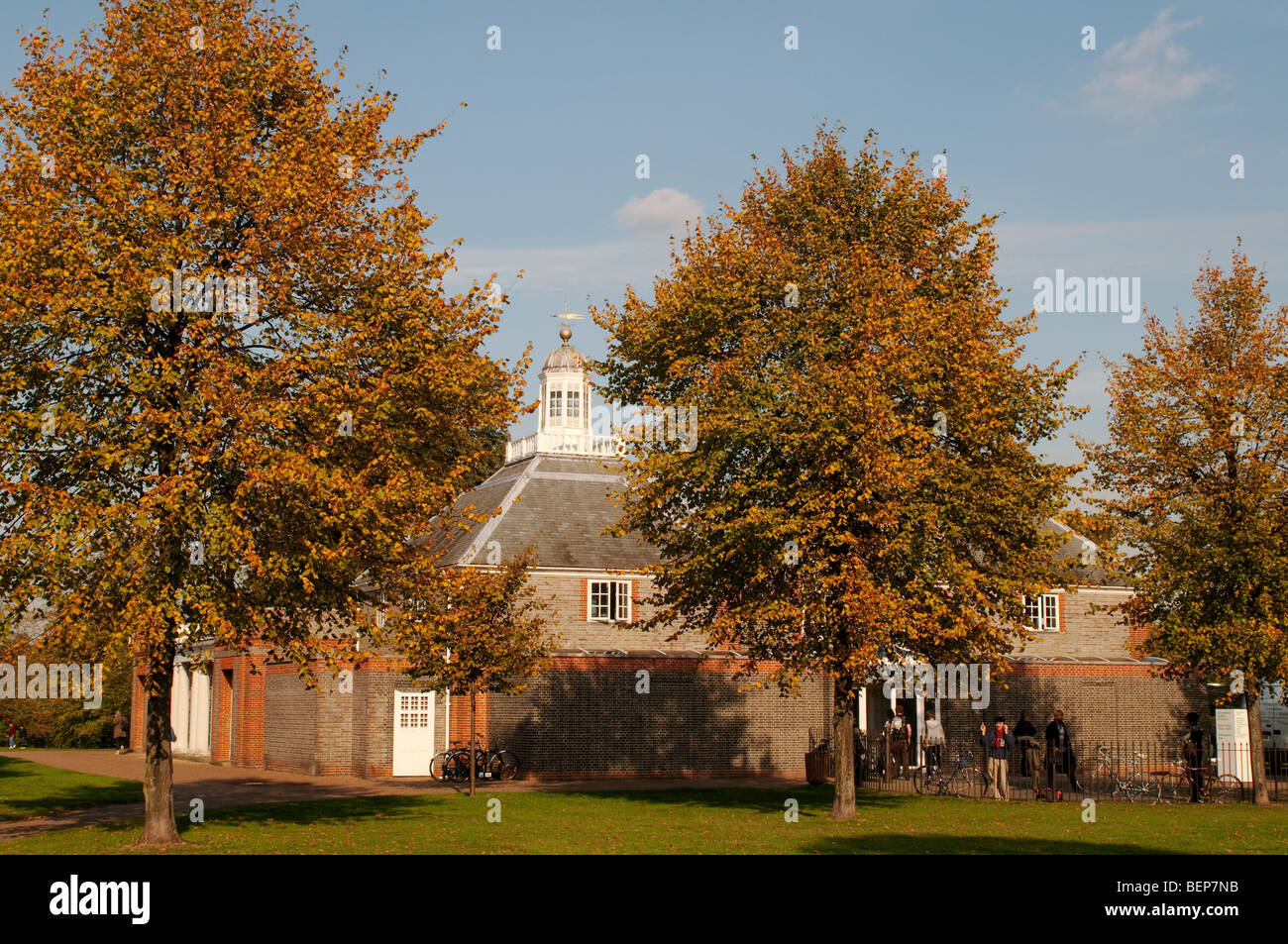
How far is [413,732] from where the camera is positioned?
38.5 meters

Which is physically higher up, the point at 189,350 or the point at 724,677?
the point at 189,350

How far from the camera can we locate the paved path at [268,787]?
2595cm

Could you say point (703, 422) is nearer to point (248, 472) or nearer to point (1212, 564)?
point (248, 472)

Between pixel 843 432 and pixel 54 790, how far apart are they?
23.0m

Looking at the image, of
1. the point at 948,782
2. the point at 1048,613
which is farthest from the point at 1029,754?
the point at 1048,613

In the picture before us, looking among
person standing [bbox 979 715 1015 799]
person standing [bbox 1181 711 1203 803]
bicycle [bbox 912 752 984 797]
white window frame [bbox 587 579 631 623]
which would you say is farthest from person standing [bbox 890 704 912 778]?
white window frame [bbox 587 579 631 623]

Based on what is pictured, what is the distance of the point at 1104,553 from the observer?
968 inches

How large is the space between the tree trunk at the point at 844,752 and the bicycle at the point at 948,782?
5767mm

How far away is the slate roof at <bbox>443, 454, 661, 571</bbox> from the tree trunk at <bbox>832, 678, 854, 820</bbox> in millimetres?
13885

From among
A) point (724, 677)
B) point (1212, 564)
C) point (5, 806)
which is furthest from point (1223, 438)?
point (5, 806)

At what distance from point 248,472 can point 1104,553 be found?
16.2 m

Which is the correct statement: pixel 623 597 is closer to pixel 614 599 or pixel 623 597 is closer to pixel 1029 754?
pixel 614 599

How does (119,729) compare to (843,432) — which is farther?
(119,729)

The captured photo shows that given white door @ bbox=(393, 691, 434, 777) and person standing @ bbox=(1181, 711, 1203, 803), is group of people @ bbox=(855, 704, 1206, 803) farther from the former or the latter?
white door @ bbox=(393, 691, 434, 777)
